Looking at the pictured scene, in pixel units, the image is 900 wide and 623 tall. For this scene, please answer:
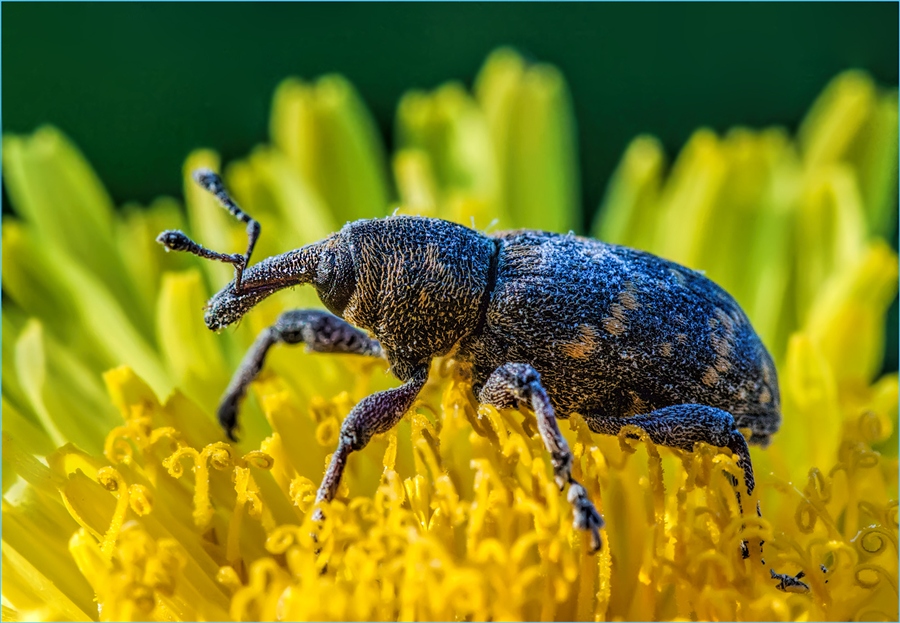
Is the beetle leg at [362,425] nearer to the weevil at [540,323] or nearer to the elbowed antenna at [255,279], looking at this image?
the weevil at [540,323]

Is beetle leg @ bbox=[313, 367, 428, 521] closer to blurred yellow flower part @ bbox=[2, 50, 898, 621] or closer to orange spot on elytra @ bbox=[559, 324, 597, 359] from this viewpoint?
blurred yellow flower part @ bbox=[2, 50, 898, 621]

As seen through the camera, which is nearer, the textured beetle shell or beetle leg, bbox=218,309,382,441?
the textured beetle shell

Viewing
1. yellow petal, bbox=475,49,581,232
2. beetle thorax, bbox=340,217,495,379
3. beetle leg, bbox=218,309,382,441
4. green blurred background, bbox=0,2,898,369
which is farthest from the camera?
yellow petal, bbox=475,49,581,232

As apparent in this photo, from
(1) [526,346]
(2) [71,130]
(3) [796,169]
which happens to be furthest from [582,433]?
(2) [71,130]

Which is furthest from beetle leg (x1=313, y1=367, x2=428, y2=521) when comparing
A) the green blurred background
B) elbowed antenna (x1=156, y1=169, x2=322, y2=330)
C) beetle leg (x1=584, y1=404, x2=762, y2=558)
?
the green blurred background

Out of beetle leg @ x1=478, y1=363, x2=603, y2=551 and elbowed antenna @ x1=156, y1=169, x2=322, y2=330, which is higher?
elbowed antenna @ x1=156, y1=169, x2=322, y2=330

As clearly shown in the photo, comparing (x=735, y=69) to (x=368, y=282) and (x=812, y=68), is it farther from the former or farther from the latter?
(x=368, y=282)

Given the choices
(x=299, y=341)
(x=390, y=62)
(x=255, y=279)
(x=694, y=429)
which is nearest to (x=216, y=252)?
(x=255, y=279)
